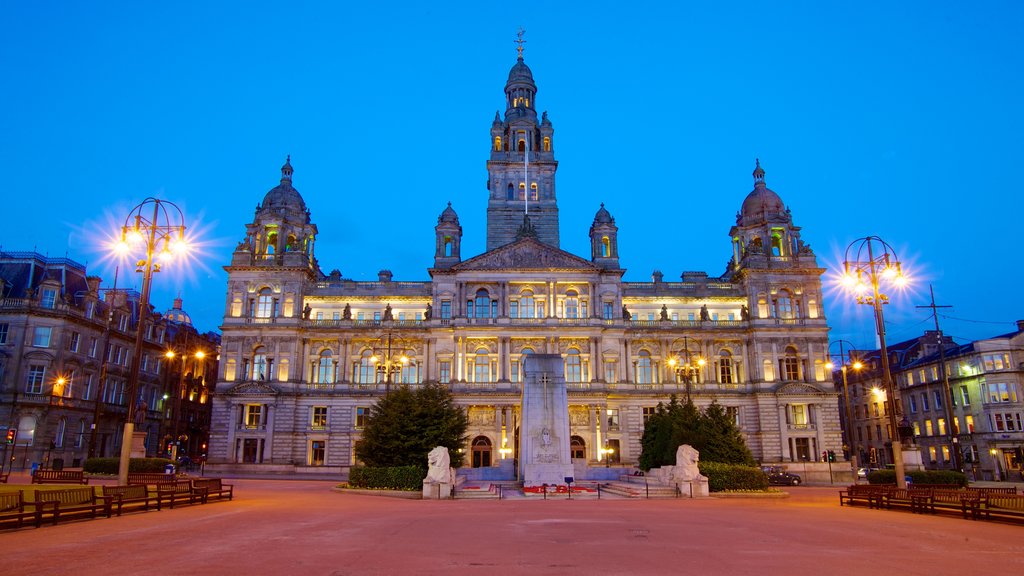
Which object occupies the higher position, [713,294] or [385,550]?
[713,294]

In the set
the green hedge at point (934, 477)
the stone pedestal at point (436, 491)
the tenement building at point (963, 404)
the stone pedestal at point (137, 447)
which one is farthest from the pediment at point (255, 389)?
the tenement building at point (963, 404)

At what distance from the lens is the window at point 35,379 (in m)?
57.3

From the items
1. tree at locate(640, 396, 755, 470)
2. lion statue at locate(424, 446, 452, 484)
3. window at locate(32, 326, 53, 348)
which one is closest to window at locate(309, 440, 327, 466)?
window at locate(32, 326, 53, 348)

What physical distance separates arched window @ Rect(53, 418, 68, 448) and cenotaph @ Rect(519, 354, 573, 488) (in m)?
44.9

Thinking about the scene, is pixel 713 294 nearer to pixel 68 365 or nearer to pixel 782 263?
pixel 782 263

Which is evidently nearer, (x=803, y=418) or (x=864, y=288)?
(x=864, y=288)

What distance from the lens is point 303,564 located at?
12.7 meters

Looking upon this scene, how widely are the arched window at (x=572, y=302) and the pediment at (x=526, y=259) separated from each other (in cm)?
258

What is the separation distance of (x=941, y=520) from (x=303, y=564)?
2045 centimetres

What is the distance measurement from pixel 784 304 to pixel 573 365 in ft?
75.7

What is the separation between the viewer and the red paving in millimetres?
12633

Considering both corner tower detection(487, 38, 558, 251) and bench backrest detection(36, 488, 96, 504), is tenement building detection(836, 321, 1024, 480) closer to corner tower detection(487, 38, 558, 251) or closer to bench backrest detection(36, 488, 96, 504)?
corner tower detection(487, 38, 558, 251)

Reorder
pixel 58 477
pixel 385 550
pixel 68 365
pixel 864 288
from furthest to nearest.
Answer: pixel 68 365
pixel 58 477
pixel 864 288
pixel 385 550

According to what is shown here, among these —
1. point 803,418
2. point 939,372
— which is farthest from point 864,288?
point 939,372
